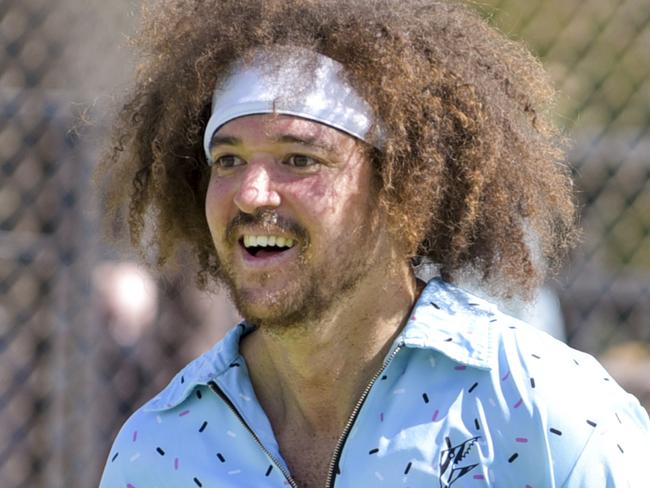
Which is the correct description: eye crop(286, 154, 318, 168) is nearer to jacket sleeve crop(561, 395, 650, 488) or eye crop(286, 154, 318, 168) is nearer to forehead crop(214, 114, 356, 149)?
forehead crop(214, 114, 356, 149)

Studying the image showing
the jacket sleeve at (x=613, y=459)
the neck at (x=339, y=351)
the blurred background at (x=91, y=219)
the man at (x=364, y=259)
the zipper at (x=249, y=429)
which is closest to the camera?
the jacket sleeve at (x=613, y=459)

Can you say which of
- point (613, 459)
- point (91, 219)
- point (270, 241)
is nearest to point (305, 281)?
point (270, 241)

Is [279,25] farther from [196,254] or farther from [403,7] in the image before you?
[196,254]

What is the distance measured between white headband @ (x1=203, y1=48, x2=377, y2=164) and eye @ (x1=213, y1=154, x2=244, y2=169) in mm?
76

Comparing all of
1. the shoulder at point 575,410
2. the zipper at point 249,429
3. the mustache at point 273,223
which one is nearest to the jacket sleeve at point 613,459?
the shoulder at point 575,410

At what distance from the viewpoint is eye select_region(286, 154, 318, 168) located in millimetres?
3070

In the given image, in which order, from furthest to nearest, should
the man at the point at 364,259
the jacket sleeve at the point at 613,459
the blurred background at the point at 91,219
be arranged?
the blurred background at the point at 91,219 < the man at the point at 364,259 < the jacket sleeve at the point at 613,459

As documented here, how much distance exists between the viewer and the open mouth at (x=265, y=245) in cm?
305

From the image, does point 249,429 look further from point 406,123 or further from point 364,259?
point 406,123

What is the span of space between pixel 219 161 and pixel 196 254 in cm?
52

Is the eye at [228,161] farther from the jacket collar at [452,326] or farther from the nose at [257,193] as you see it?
the jacket collar at [452,326]

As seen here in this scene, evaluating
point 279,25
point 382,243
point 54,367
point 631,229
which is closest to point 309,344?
point 382,243

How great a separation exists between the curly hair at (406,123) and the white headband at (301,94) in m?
0.03

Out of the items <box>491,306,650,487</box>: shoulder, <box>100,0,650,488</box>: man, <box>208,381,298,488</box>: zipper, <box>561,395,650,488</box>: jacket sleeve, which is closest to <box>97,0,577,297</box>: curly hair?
<box>100,0,650,488</box>: man
